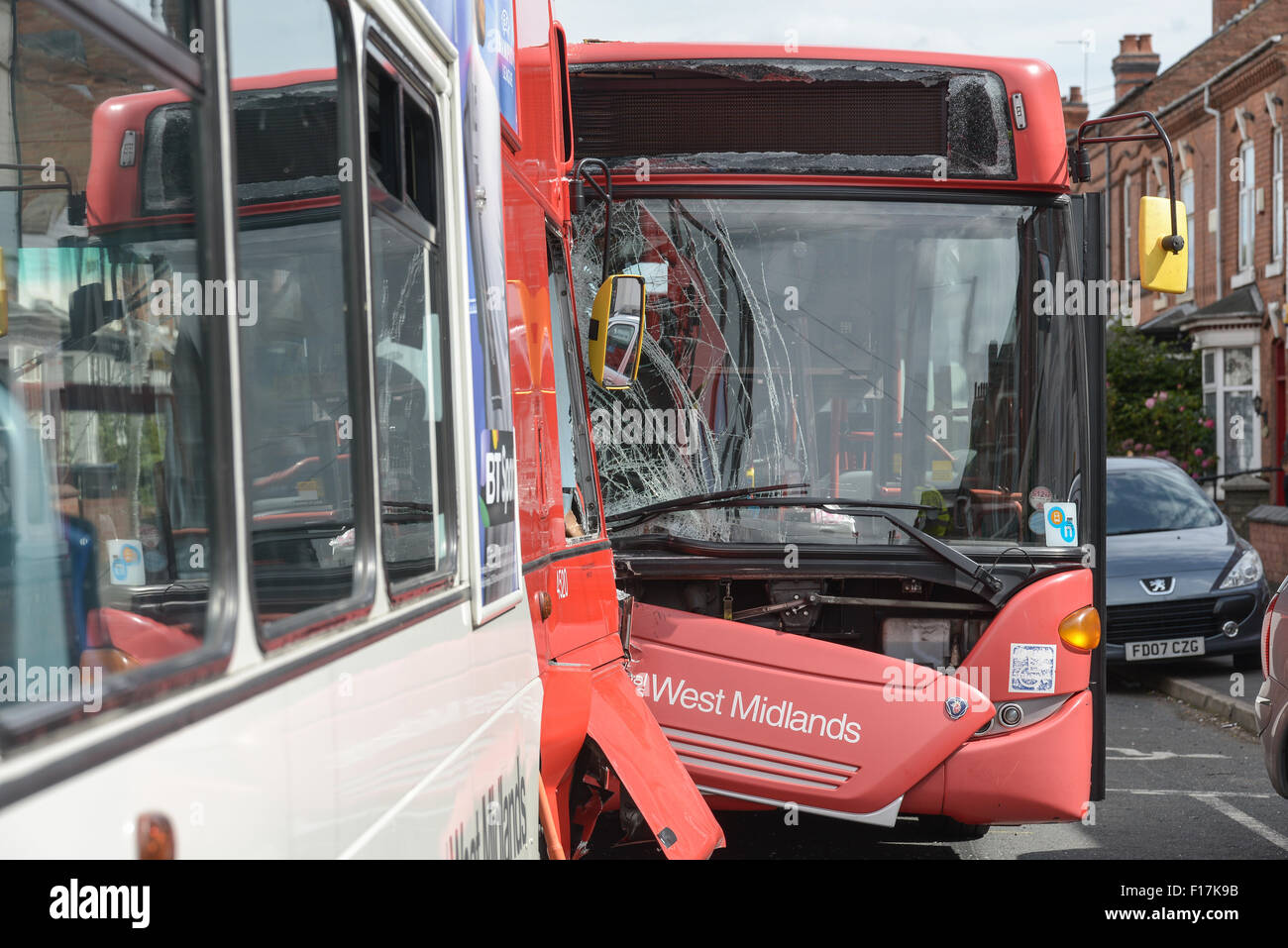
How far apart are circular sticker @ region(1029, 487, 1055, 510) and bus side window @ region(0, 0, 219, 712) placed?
4.00 m

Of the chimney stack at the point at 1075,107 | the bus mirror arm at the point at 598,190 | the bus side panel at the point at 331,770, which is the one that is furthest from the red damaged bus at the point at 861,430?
the chimney stack at the point at 1075,107

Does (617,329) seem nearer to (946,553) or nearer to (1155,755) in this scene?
(946,553)

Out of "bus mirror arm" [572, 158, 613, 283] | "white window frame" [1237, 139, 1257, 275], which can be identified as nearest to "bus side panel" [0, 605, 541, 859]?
"bus mirror arm" [572, 158, 613, 283]

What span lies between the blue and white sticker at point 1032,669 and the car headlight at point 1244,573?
252 inches

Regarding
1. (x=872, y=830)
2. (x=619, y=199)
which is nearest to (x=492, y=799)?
(x=619, y=199)

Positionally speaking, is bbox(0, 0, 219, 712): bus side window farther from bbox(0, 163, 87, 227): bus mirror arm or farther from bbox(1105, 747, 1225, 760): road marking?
bbox(1105, 747, 1225, 760): road marking

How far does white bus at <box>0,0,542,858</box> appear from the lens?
5.00 feet

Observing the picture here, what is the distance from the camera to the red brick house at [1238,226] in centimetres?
2477

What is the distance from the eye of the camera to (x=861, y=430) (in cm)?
543

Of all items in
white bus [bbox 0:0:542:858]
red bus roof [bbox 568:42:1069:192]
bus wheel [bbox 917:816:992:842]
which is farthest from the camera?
bus wheel [bbox 917:816:992:842]

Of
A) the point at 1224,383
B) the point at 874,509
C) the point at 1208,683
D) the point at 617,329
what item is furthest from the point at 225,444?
the point at 1224,383

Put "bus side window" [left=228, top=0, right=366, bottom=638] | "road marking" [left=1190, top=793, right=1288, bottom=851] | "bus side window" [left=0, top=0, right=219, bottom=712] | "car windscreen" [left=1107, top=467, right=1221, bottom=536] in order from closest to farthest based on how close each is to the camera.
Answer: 1. "bus side window" [left=0, top=0, right=219, bottom=712]
2. "bus side window" [left=228, top=0, right=366, bottom=638]
3. "road marking" [left=1190, top=793, right=1288, bottom=851]
4. "car windscreen" [left=1107, top=467, right=1221, bottom=536]

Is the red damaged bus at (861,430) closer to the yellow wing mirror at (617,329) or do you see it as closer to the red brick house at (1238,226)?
the yellow wing mirror at (617,329)
